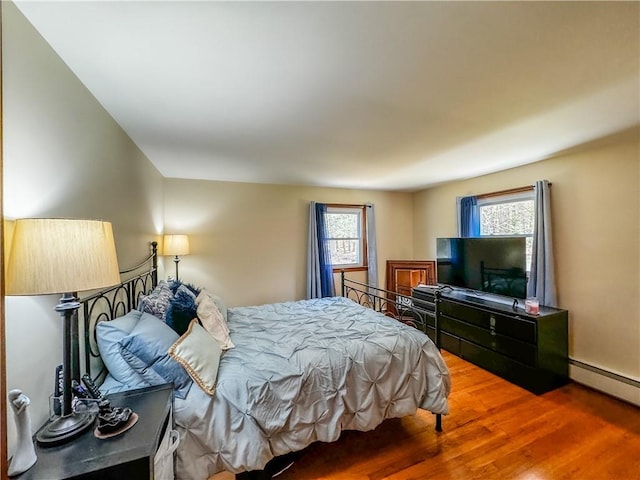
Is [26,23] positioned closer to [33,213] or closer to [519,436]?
[33,213]

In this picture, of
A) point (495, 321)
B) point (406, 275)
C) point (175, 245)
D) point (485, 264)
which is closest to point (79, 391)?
point (175, 245)

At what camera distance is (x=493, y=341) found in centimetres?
299

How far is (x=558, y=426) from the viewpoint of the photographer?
2.14 metres

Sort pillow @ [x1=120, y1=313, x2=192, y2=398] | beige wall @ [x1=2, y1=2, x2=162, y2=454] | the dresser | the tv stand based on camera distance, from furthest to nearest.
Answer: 1. the dresser
2. the tv stand
3. pillow @ [x1=120, y1=313, x2=192, y2=398]
4. beige wall @ [x1=2, y1=2, x2=162, y2=454]

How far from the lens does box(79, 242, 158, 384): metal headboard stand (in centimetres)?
145

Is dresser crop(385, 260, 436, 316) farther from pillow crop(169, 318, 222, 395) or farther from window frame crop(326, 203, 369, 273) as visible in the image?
pillow crop(169, 318, 222, 395)

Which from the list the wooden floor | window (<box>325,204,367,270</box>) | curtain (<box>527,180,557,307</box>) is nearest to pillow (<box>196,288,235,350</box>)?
the wooden floor

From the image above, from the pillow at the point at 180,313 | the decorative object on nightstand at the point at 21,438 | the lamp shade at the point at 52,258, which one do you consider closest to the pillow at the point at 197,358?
the pillow at the point at 180,313

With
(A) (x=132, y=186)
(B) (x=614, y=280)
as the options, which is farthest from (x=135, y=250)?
(B) (x=614, y=280)

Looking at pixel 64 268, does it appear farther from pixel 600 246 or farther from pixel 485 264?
pixel 600 246

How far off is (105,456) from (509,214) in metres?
4.21

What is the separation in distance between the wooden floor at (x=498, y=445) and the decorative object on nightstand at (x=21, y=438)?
117 centimetres

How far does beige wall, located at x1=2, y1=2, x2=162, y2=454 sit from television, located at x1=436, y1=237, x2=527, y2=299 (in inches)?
147

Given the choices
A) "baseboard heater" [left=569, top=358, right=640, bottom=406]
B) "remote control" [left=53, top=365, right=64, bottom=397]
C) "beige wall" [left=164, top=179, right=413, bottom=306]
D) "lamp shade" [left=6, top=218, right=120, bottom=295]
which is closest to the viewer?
"lamp shade" [left=6, top=218, right=120, bottom=295]
